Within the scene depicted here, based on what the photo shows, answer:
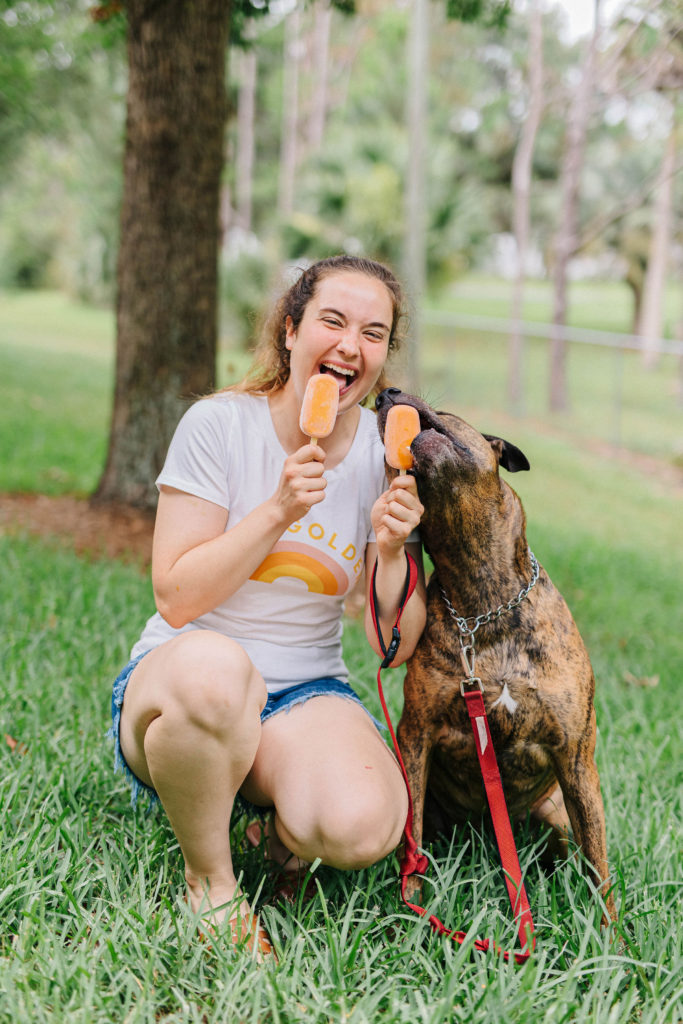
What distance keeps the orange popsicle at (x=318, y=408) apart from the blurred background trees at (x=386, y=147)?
879mm

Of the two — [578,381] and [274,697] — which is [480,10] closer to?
[274,697]

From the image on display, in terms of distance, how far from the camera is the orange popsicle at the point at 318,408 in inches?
91.1

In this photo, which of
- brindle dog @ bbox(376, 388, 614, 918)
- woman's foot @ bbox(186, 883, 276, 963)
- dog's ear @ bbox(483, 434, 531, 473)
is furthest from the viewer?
dog's ear @ bbox(483, 434, 531, 473)

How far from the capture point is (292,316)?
2736mm

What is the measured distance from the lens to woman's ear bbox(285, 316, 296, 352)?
8.96 feet

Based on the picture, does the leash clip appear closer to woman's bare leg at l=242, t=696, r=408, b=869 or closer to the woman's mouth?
woman's bare leg at l=242, t=696, r=408, b=869

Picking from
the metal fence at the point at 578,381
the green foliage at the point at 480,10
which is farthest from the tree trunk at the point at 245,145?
the green foliage at the point at 480,10

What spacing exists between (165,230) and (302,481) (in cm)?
448

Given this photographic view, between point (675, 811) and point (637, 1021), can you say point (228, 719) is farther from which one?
point (675, 811)

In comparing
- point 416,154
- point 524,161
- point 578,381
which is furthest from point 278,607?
point 578,381

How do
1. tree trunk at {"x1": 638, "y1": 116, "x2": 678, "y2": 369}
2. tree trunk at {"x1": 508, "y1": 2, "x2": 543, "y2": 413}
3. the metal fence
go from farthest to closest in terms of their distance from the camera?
1. tree trunk at {"x1": 638, "y1": 116, "x2": 678, "y2": 369}
2. tree trunk at {"x1": 508, "y1": 2, "x2": 543, "y2": 413}
3. the metal fence

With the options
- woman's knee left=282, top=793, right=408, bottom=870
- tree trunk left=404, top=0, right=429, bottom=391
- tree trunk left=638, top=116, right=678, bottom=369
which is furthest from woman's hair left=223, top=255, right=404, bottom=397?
tree trunk left=638, top=116, right=678, bottom=369

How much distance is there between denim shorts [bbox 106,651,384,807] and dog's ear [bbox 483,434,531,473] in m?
0.81

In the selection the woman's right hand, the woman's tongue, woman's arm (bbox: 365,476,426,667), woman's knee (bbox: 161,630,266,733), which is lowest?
woman's knee (bbox: 161,630,266,733)
